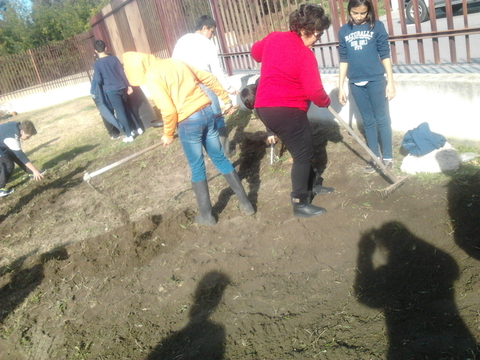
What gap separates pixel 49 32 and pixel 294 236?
32.2 m

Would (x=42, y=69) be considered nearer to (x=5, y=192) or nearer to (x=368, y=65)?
(x=5, y=192)

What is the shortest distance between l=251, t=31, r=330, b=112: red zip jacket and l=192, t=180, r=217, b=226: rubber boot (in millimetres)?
1004

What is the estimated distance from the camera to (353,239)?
138 inches

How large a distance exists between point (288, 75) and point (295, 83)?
98mm

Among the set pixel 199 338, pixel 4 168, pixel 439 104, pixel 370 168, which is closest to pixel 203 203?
pixel 199 338

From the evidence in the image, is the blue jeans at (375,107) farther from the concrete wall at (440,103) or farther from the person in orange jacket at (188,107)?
the person in orange jacket at (188,107)

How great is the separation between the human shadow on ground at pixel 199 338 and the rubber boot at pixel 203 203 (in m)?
1.07

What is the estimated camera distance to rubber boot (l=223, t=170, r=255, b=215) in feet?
13.8

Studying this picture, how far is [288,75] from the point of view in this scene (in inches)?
138

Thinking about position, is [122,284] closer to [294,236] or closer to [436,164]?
[294,236]

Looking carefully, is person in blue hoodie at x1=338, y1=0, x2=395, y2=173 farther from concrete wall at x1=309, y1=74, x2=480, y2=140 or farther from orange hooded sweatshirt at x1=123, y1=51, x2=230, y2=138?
orange hooded sweatshirt at x1=123, y1=51, x2=230, y2=138

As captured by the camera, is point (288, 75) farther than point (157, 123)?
No

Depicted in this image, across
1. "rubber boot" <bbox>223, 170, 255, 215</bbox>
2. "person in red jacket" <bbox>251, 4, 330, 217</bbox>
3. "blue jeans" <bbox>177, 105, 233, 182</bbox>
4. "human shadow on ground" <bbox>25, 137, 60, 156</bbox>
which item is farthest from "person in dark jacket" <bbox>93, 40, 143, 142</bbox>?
"person in red jacket" <bbox>251, 4, 330, 217</bbox>

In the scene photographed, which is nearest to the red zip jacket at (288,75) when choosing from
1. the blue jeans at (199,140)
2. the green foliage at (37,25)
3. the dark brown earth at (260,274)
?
the blue jeans at (199,140)
